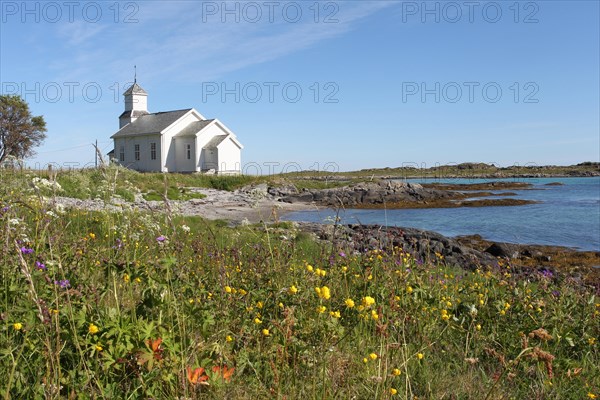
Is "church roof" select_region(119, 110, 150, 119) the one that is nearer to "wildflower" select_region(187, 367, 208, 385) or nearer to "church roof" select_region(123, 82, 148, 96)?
"church roof" select_region(123, 82, 148, 96)

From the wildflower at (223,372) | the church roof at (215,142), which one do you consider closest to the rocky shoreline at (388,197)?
the church roof at (215,142)

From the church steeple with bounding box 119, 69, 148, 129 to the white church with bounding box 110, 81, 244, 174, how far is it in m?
1.58

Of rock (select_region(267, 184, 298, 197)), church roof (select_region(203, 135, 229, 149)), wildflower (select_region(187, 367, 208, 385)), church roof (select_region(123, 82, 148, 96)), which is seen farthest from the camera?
church roof (select_region(123, 82, 148, 96))

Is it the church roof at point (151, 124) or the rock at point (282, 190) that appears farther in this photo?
the church roof at point (151, 124)

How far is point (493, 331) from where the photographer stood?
466 cm

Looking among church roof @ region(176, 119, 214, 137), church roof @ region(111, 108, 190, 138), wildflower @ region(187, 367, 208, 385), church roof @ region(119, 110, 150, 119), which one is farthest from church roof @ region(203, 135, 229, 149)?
wildflower @ region(187, 367, 208, 385)

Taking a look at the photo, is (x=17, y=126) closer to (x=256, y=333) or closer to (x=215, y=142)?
(x=215, y=142)

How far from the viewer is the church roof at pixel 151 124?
148ft

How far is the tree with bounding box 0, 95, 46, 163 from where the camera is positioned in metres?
48.6

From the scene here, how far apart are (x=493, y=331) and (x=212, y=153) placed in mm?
42150

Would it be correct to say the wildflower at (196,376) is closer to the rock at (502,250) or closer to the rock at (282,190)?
the rock at (502,250)

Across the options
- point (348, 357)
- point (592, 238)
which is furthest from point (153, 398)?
point (592, 238)

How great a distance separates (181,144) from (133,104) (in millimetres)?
8489

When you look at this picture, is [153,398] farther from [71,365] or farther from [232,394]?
[71,365]
